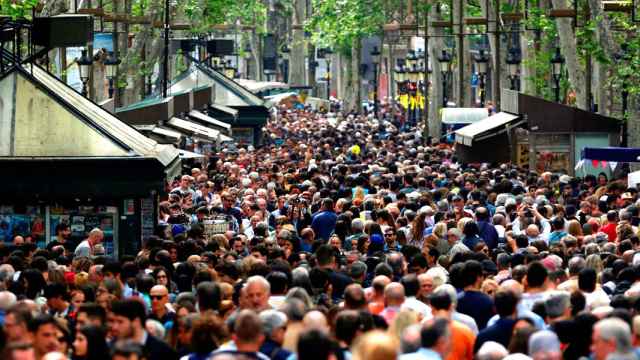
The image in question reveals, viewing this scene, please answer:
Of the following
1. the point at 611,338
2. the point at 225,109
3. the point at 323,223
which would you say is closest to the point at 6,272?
the point at 323,223

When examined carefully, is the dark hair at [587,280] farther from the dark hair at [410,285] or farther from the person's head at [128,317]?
the person's head at [128,317]

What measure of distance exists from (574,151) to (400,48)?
8809 centimetres

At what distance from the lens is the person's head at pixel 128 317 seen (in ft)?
40.9

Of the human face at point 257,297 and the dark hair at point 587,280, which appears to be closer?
the human face at point 257,297

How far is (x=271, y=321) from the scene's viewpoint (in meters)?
12.5

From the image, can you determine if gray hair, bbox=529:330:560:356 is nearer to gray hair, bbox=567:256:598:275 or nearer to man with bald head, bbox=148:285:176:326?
man with bald head, bbox=148:285:176:326

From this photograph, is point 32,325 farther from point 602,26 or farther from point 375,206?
point 602,26

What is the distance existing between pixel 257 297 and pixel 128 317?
146cm

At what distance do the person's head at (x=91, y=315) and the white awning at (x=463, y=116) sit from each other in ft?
121

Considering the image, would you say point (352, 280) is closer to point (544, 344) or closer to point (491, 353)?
point (491, 353)

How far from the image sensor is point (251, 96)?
190 ft

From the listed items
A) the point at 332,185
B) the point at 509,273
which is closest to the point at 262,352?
the point at 509,273

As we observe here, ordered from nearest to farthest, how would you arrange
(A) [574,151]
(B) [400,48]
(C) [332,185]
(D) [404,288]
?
1. (D) [404,288]
2. (C) [332,185]
3. (A) [574,151]
4. (B) [400,48]

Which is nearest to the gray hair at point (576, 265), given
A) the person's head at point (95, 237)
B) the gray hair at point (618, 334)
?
the gray hair at point (618, 334)
